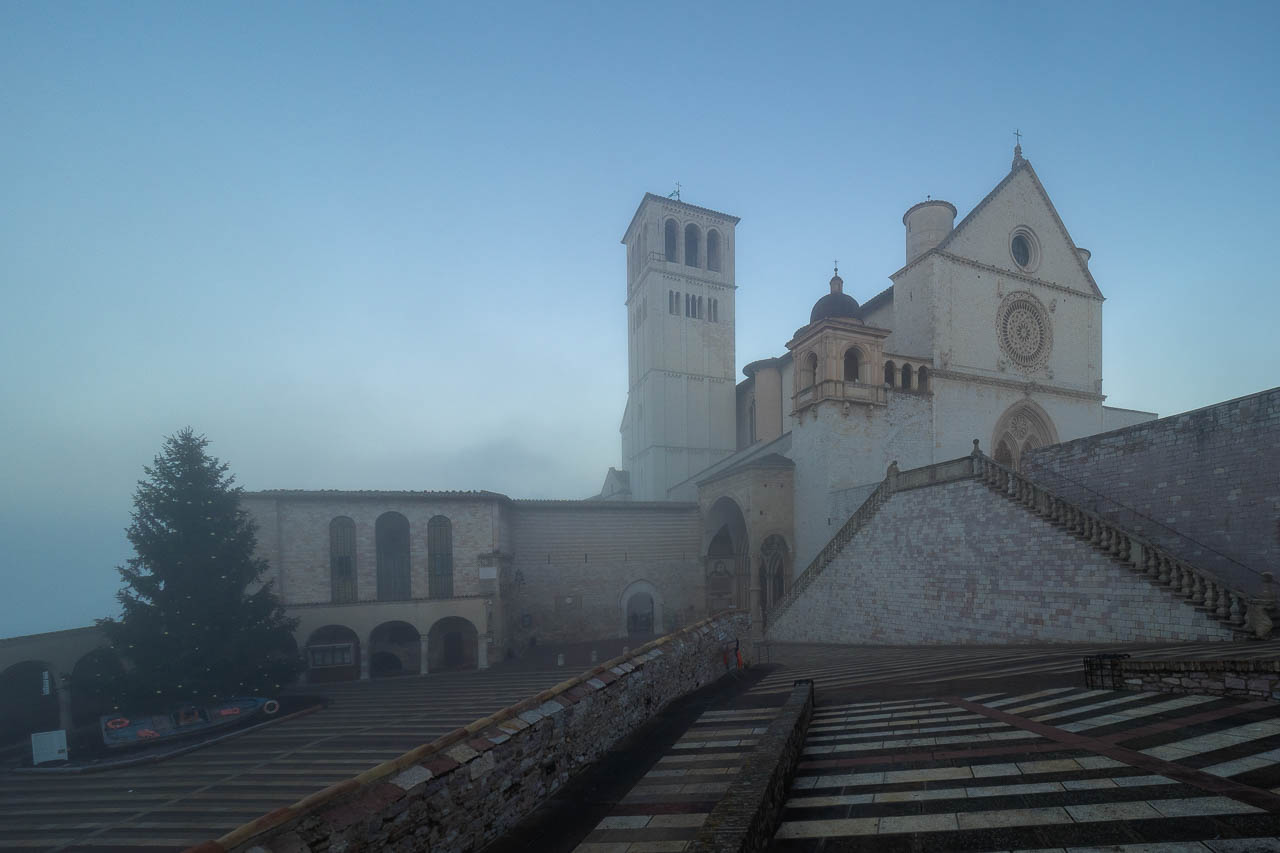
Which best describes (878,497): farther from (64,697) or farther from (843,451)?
(64,697)

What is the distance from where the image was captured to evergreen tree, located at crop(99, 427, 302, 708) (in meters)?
19.2

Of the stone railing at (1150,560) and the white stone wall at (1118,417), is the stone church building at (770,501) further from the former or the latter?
the stone railing at (1150,560)

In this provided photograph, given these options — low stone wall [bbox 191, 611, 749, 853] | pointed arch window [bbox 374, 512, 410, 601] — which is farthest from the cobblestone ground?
pointed arch window [bbox 374, 512, 410, 601]

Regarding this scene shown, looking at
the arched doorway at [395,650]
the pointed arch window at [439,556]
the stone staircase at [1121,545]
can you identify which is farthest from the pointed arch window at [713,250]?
the arched doorway at [395,650]

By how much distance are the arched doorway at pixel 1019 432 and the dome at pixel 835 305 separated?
911 cm

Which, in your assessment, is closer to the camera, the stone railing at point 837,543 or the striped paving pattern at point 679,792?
the striped paving pattern at point 679,792

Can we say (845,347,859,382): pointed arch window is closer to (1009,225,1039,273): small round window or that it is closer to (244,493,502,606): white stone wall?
(1009,225,1039,273): small round window

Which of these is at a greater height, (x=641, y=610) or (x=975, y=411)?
(x=975, y=411)

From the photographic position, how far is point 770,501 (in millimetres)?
29203

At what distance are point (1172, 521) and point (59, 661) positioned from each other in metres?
32.3

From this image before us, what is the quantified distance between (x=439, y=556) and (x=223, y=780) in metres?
12.3

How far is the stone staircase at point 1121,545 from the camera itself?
36.3ft

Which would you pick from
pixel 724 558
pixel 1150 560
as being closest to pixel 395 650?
pixel 724 558

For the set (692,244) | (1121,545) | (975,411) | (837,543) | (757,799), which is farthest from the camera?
(692,244)
